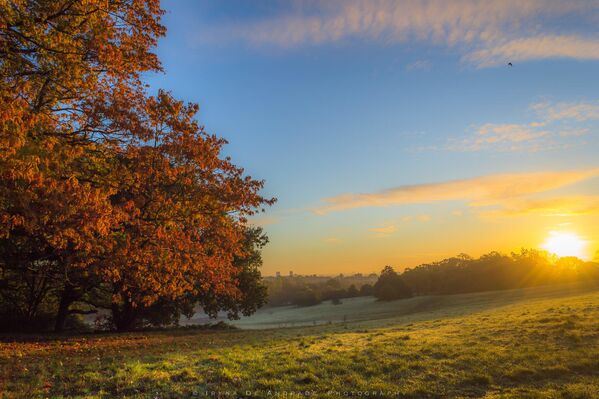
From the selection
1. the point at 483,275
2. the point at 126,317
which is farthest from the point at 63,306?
the point at 483,275

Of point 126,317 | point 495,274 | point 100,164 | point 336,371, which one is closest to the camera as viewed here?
point 336,371

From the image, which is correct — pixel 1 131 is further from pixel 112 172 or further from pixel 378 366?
pixel 378 366

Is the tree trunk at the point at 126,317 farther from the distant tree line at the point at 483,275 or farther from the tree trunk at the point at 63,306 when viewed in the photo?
the distant tree line at the point at 483,275

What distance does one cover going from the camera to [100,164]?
1762cm

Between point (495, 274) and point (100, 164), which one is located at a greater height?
point (100, 164)

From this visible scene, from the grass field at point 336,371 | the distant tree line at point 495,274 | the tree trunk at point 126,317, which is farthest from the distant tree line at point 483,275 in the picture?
the grass field at point 336,371

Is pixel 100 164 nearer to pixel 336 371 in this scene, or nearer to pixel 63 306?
pixel 336 371

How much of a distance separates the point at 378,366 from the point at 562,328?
11466 millimetres

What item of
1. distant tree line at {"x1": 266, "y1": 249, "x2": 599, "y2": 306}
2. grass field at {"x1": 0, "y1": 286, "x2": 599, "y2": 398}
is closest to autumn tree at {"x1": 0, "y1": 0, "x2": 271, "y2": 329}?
grass field at {"x1": 0, "y1": 286, "x2": 599, "y2": 398}

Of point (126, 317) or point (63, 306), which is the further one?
point (126, 317)

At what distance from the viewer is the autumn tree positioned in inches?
511

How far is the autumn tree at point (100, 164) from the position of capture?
1298cm

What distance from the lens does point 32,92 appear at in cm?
1442

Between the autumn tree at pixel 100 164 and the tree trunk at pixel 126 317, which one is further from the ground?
the autumn tree at pixel 100 164
